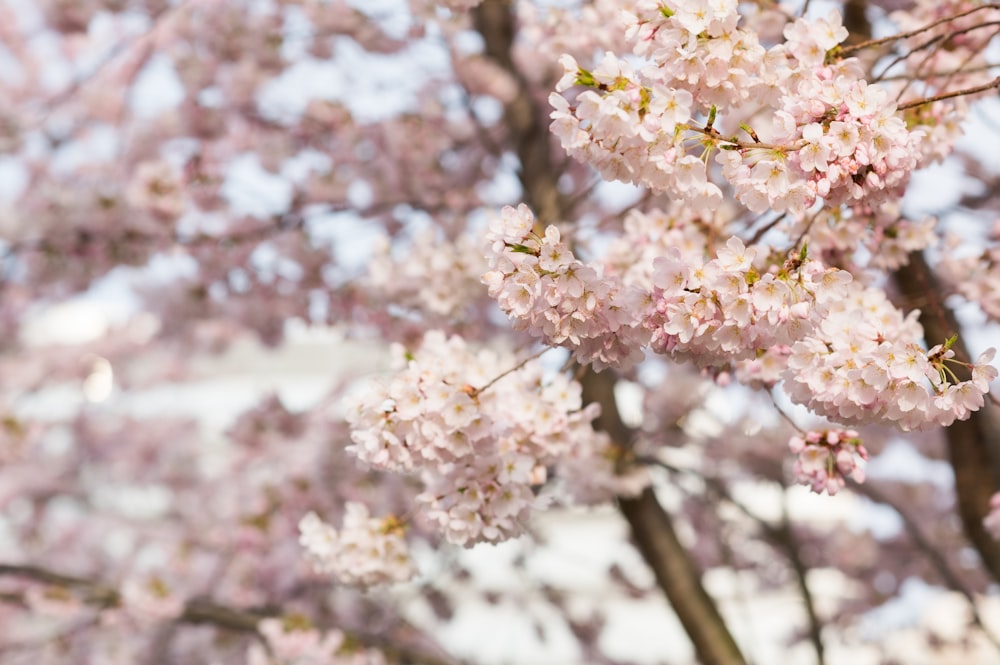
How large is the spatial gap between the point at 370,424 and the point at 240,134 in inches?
124

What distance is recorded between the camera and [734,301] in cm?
130

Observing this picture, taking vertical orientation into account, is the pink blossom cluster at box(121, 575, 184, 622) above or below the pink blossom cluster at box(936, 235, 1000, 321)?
below

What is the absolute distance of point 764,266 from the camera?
1669 millimetres

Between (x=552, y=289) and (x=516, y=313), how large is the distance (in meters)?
0.06

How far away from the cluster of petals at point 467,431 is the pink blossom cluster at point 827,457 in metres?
0.43

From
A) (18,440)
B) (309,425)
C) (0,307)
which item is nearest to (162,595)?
(309,425)

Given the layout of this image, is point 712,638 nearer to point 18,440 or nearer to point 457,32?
point 457,32

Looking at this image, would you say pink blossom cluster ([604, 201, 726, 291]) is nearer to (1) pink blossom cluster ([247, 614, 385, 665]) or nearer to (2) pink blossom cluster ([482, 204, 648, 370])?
(2) pink blossom cluster ([482, 204, 648, 370])

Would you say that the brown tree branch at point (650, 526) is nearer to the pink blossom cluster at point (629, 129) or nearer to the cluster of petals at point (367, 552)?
the cluster of petals at point (367, 552)

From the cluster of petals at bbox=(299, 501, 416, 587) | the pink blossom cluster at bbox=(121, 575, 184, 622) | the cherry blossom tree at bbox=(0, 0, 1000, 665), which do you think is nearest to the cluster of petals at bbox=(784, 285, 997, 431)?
the cherry blossom tree at bbox=(0, 0, 1000, 665)

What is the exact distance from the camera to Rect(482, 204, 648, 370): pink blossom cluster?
4.45 ft

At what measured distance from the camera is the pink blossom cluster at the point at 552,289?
136 centimetres

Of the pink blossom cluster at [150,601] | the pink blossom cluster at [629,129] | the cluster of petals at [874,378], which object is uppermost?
the pink blossom cluster at [629,129]

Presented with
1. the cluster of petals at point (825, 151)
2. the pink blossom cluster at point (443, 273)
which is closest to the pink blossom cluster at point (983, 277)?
the cluster of petals at point (825, 151)
